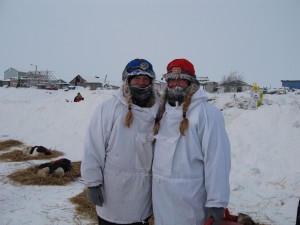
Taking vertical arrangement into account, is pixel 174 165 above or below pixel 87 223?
above

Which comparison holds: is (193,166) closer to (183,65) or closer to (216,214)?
(216,214)

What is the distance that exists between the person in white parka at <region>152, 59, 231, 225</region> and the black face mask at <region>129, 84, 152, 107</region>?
Result: 0.32m

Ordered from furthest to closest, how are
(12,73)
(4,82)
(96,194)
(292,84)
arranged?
1. (12,73)
2. (4,82)
3. (292,84)
4. (96,194)

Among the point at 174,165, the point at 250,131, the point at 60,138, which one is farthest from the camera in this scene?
the point at 60,138

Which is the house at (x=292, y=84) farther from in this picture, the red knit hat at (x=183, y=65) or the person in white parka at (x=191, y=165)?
the person in white parka at (x=191, y=165)

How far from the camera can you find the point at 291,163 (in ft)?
21.4

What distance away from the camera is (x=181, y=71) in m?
2.76

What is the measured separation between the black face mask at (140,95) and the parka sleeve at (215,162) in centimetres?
66

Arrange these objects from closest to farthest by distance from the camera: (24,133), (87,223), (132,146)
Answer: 1. (132,146)
2. (87,223)
3. (24,133)

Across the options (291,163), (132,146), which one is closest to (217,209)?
(132,146)

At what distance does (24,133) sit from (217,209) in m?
12.8

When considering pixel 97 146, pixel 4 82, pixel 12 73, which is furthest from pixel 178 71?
pixel 12 73

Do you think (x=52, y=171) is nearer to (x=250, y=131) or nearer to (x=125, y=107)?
(x=125, y=107)

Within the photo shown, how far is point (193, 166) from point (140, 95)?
0.83 metres
